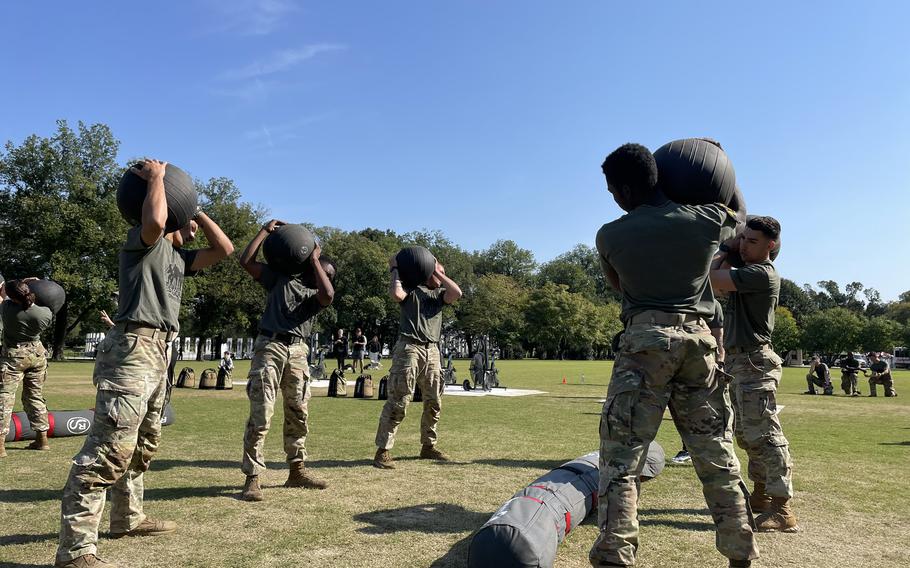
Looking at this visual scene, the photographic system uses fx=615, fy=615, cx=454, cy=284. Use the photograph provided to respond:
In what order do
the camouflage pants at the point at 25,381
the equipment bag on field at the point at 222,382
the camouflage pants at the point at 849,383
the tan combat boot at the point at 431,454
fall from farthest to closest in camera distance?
the camouflage pants at the point at 849,383, the equipment bag on field at the point at 222,382, the camouflage pants at the point at 25,381, the tan combat boot at the point at 431,454

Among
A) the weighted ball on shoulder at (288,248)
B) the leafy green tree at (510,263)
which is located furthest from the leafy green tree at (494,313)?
the weighted ball on shoulder at (288,248)

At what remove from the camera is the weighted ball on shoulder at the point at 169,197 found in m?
4.84

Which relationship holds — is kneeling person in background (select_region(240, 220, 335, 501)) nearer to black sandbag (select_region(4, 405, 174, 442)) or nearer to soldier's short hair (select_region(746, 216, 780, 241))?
black sandbag (select_region(4, 405, 174, 442))

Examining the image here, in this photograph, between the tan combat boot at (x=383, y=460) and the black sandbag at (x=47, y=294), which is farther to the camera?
the black sandbag at (x=47, y=294)

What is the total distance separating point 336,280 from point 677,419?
73.6m

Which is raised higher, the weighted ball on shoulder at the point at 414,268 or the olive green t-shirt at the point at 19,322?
the weighted ball on shoulder at the point at 414,268

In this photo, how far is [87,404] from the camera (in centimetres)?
1580

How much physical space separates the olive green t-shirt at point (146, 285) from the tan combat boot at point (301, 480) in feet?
8.99

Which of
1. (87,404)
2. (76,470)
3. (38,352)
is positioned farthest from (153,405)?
(87,404)

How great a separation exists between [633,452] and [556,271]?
11012 centimetres

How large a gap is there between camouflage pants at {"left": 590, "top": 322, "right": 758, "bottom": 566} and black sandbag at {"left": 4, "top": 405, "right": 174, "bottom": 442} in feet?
25.5

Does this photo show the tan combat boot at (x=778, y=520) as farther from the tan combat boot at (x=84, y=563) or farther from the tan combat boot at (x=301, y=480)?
the tan combat boot at (x=84, y=563)

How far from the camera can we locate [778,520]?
560 centimetres

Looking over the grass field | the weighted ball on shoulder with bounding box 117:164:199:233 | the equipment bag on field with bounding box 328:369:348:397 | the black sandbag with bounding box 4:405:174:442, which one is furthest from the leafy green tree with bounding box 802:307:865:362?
the weighted ball on shoulder with bounding box 117:164:199:233
